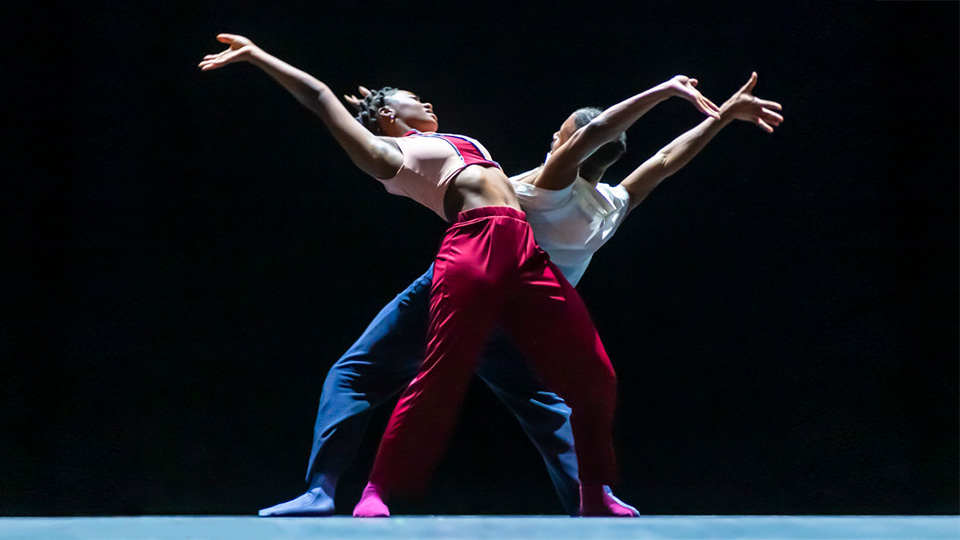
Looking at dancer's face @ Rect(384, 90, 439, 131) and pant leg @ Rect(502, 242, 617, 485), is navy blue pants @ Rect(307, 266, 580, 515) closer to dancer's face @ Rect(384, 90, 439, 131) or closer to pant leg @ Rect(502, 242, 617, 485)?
pant leg @ Rect(502, 242, 617, 485)

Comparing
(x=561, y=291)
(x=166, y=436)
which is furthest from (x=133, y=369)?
(x=561, y=291)

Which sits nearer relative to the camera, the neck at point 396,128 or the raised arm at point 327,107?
the raised arm at point 327,107

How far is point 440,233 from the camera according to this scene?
9.33 ft

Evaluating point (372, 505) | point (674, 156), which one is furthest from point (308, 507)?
point (674, 156)

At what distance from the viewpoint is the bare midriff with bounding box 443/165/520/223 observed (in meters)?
2.34

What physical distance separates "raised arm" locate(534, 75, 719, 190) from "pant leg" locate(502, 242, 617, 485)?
0.21 metres

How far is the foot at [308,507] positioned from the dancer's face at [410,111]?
0.99 m

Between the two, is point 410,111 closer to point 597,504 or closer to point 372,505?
point 372,505

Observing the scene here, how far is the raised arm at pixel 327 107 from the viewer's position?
2.26m

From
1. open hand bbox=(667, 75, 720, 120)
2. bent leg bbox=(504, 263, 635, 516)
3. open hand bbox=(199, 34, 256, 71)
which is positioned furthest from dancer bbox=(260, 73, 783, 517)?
open hand bbox=(199, 34, 256, 71)

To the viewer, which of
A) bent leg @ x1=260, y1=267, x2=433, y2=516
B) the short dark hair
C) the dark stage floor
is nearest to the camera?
the dark stage floor

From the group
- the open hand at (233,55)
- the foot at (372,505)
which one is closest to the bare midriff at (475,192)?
the open hand at (233,55)

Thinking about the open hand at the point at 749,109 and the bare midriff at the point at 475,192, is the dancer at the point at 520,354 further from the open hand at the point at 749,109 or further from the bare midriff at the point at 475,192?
the bare midriff at the point at 475,192

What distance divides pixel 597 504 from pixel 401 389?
59 centimetres
